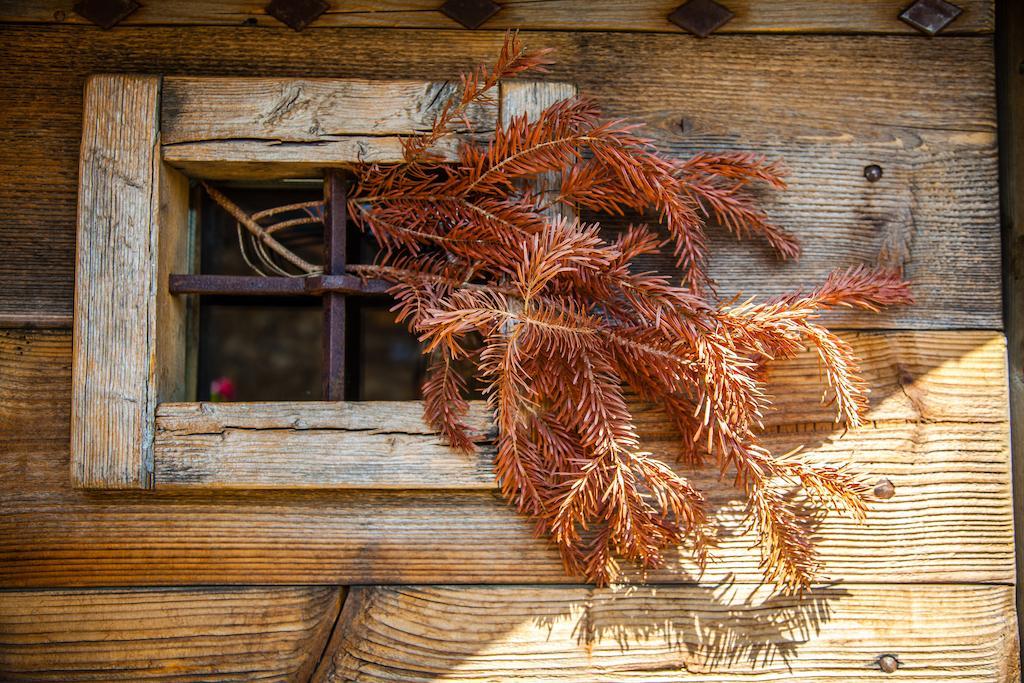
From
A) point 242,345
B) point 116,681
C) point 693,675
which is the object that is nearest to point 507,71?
point 693,675

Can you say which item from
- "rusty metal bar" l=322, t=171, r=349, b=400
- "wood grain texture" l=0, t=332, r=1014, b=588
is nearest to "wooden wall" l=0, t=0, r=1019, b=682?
"wood grain texture" l=0, t=332, r=1014, b=588

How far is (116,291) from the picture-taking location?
1.03 metres

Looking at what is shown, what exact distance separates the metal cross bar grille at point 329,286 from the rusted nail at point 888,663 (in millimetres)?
932

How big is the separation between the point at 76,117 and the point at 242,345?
1.83 metres

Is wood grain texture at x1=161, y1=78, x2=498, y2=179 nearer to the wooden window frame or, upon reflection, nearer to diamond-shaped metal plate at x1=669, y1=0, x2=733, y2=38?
the wooden window frame

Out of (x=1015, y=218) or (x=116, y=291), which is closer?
(x=116, y=291)

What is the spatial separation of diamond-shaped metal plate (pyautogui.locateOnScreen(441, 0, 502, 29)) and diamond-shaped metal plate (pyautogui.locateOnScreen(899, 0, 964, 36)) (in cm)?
68

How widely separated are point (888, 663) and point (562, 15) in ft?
3.74

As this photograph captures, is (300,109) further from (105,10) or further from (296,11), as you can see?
(105,10)

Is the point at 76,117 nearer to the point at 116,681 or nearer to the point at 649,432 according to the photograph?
the point at 116,681

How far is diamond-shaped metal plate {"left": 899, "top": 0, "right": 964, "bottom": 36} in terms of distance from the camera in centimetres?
114

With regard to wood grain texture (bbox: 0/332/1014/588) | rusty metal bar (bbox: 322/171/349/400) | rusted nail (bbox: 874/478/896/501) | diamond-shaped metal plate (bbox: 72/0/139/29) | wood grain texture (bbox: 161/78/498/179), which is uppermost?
diamond-shaped metal plate (bbox: 72/0/139/29)

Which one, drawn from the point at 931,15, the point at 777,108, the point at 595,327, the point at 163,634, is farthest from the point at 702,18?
the point at 163,634

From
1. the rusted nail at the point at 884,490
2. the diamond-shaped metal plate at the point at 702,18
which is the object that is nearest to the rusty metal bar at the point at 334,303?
the diamond-shaped metal plate at the point at 702,18
